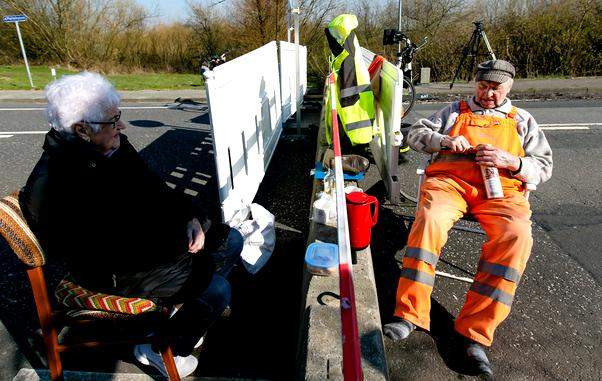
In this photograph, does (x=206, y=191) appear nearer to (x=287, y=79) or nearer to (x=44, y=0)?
(x=287, y=79)

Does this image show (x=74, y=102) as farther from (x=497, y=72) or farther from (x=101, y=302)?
(x=497, y=72)

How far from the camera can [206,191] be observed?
454 cm

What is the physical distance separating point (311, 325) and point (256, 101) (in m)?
2.79

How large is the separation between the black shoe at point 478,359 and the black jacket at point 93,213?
67.6 inches

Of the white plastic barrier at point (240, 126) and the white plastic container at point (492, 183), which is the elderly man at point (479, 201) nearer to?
the white plastic container at point (492, 183)

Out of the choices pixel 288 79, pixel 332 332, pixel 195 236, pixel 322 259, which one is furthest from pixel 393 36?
pixel 332 332

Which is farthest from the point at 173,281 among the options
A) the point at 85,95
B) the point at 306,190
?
the point at 306,190

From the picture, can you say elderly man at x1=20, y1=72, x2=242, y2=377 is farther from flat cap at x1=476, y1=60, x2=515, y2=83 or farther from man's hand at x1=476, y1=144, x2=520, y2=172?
flat cap at x1=476, y1=60, x2=515, y2=83

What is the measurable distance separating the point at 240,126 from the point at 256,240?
100 centimetres

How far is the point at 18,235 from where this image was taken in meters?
1.56

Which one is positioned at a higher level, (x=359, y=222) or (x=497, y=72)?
(x=497, y=72)

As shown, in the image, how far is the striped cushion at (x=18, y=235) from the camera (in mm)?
1552

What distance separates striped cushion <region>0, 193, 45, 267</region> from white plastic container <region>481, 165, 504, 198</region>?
257 cm

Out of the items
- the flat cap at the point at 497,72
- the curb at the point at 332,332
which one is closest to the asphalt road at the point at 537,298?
the curb at the point at 332,332
